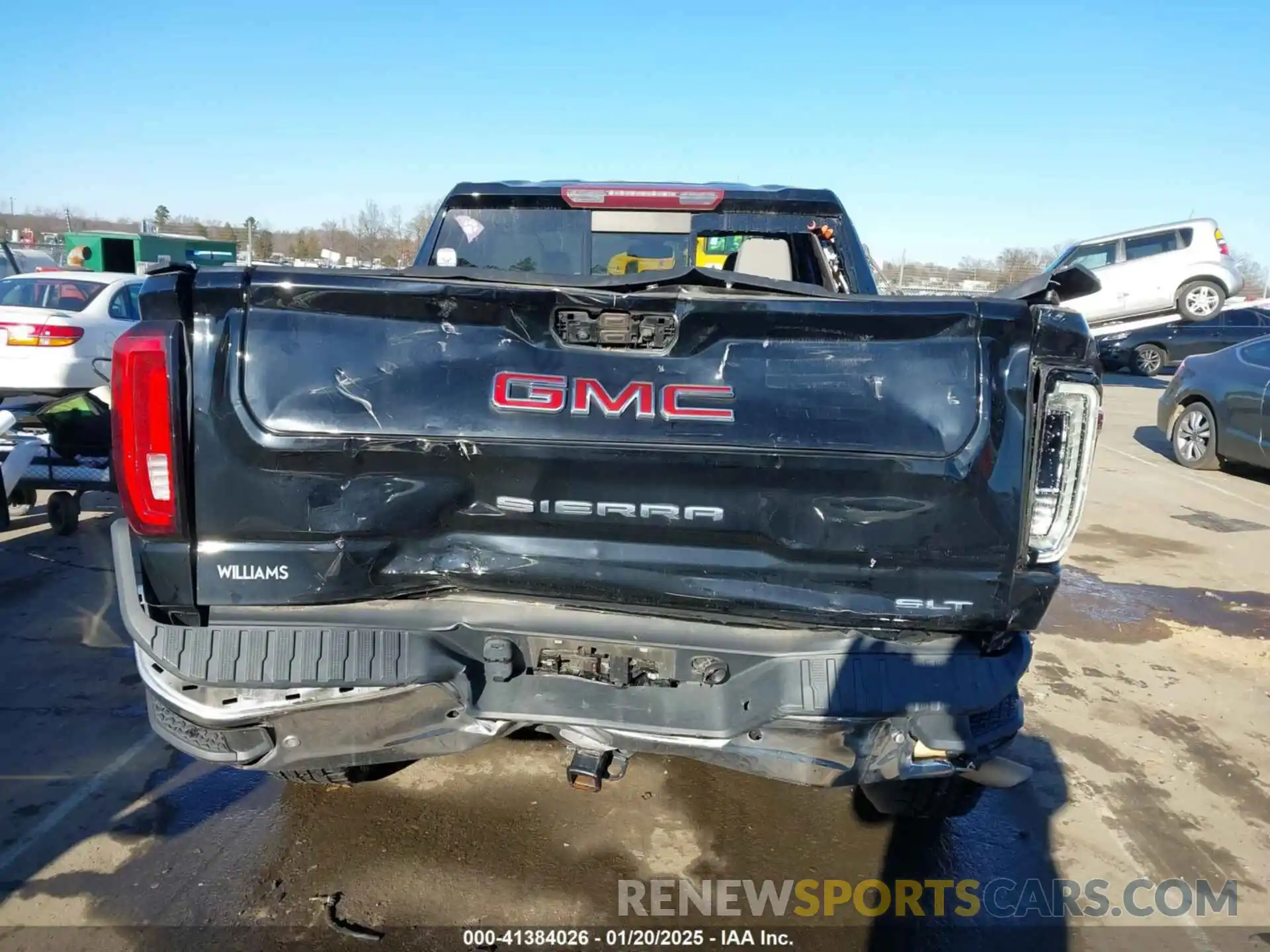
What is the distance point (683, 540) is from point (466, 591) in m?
0.61

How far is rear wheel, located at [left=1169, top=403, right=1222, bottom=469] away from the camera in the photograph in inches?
384

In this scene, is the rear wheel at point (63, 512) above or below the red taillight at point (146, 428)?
below

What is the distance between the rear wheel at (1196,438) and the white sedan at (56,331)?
11.3m

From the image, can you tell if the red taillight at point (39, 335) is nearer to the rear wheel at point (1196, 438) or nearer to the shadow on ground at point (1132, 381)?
the rear wheel at point (1196, 438)

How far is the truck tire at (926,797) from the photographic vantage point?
9.08 feet

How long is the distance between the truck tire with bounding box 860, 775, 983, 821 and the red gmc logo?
1.36 meters

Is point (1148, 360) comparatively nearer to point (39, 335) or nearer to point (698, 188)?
point (698, 188)

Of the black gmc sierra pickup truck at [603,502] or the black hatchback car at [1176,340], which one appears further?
the black hatchback car at [1176,340]

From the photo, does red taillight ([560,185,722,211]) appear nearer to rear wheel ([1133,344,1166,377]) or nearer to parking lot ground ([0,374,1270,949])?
parking lot ground ([0,374,1270,949])

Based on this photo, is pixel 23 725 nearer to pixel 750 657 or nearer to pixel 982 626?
pixel 750 657

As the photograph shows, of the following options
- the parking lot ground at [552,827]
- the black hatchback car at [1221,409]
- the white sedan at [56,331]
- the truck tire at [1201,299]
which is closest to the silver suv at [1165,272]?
the truck tire at [1201,299]

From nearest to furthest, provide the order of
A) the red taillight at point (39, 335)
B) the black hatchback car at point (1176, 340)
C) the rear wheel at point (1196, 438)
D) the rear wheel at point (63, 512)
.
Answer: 1. the rear wheel at point (63, 512)
2. the red taillight at point (39, 335)
3. the rear wheel at point (1196, 438)
4. the black hatchback car at point (1176, 340)

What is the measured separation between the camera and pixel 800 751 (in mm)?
2396

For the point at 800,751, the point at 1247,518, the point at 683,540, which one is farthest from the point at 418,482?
the point at 1247,518
